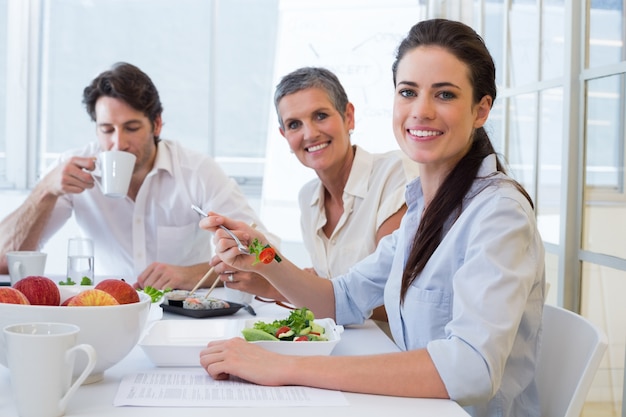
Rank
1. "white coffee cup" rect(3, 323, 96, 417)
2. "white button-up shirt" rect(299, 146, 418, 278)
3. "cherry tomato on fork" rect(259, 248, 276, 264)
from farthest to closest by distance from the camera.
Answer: "white button-up shirt" rect(299, 146, 418, 278), "cherry tomato on fork" rect(259, 248, 276, 264), "white coffee cup" rect(3, 323, 96, 417)

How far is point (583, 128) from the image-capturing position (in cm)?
234

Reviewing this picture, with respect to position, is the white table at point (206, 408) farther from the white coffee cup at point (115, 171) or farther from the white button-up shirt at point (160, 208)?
the white button-up shirt at point (160, 208)

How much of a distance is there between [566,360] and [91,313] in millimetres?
842

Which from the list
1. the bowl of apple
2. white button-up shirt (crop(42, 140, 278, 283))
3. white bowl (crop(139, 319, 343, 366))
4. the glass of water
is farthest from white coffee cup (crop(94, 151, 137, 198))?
the bowl of apple

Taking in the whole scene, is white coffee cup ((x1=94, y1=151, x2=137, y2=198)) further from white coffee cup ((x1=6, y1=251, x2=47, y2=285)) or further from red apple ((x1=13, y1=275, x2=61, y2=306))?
red apple ((x1=13, y1=275, x2=61, y2=306))

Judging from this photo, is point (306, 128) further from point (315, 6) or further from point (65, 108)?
point (65, 108)

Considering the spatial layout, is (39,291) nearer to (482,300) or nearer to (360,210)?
(482,300)

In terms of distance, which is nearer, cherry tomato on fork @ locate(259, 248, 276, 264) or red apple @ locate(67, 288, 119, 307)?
red apple @ locate(67, 288, 119, 307)

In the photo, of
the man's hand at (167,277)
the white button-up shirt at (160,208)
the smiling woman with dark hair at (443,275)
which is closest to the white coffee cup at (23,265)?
the man's hand at (167,277)

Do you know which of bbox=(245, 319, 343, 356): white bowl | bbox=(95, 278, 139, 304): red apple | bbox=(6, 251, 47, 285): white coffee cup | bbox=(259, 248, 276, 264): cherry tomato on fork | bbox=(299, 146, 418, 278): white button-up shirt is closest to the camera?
bbox=(95, 278, 139, 304): red apple

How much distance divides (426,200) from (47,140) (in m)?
3.80

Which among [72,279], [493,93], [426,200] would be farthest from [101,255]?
[493,93]

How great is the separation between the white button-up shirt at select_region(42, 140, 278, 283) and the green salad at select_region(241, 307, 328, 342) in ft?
4.20

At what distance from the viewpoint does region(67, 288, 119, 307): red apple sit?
1.12m
